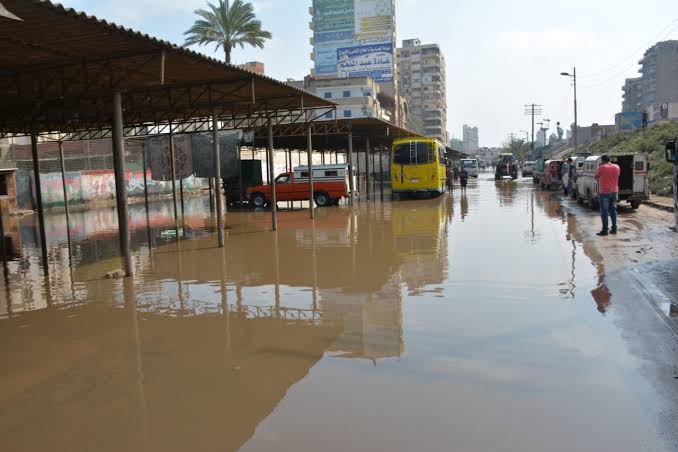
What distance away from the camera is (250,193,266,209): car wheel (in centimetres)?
2861

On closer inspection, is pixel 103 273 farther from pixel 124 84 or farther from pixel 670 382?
pixel 670 382

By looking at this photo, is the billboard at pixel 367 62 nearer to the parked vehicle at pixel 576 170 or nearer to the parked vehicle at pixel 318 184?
the parked vehicle at pixel 576 170

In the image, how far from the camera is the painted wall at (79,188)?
29031 mm

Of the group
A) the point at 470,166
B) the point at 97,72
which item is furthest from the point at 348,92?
the point at 97,72

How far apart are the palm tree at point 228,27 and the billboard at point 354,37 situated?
6624 centimetres

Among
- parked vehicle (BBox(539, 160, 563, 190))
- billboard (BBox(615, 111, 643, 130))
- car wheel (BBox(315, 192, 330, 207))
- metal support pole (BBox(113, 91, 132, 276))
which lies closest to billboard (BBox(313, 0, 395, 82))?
billboard (BBox(615, 111, 643, 130))

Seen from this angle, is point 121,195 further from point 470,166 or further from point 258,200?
point 470,166

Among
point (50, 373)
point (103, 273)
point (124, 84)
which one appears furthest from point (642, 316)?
point (124, 84)

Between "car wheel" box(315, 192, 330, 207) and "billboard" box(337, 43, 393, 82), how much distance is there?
3205 inches

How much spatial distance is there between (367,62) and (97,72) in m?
96.9

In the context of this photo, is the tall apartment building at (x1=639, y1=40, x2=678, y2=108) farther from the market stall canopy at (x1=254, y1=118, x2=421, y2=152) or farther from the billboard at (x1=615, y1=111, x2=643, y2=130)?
the market stall canopy at (x1=254, y1=118, x2=421, y2=152)

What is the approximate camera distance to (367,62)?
106 meters

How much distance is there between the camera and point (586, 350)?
231 inches

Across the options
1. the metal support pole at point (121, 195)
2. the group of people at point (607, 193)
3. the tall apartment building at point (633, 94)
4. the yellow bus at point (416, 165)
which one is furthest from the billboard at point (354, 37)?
the tall apartment building at point (633, 94)
